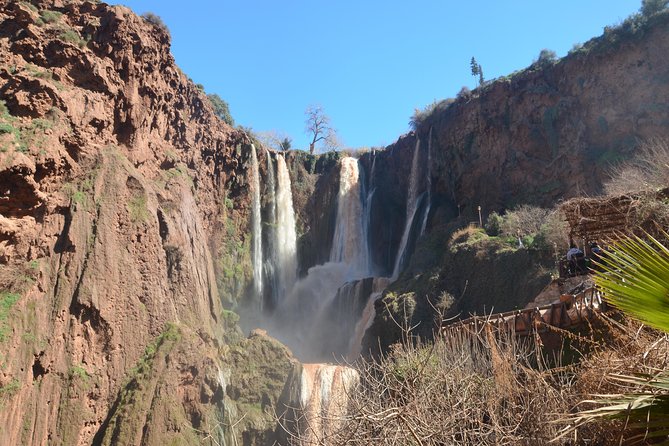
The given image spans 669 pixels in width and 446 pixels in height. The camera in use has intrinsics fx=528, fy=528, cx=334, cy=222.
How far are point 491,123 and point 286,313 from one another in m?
17.8

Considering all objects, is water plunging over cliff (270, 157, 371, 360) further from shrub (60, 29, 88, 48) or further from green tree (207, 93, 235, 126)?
shrub (60, 29, 88, 48)

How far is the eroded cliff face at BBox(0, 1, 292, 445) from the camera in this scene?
17672mm

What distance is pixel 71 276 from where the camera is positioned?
63.0ft

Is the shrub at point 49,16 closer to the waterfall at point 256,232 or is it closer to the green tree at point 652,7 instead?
the waterfall at point 256,232

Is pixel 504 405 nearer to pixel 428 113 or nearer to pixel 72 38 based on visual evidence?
pixel 72 38

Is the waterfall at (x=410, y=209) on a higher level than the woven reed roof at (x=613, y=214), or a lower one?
higher

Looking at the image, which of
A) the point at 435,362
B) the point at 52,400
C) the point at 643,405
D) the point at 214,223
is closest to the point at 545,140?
the point at 214,223

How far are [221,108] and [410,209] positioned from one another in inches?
873

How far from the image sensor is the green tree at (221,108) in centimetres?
4741

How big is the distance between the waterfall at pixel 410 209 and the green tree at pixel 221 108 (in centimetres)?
1856

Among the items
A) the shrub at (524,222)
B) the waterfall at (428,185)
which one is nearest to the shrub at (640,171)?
the shrub at (524,222)

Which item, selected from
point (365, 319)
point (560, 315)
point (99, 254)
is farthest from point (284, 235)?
point (560, 315)

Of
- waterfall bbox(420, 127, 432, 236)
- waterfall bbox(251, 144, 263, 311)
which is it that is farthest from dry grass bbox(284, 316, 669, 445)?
waterfall bbox(251, 144, 263, 311)

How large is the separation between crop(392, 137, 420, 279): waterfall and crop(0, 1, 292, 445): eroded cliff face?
1140 centimetres
